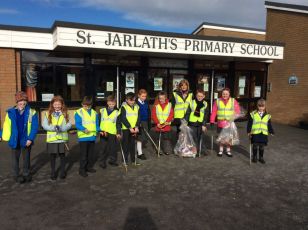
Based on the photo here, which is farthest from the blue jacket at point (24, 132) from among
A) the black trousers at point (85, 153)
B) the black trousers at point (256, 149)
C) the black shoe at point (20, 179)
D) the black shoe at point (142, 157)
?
the black trousers at point (256, 149)

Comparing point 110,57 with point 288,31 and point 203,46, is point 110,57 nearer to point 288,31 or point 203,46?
point 203,46

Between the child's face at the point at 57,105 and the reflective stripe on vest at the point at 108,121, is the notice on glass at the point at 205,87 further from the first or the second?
the child's face at the point at 57,105

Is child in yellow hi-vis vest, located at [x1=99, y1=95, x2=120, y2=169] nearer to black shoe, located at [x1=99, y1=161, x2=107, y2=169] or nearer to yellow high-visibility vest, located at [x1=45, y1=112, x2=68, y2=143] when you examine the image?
black shoe, located at [x1=99, y1=161, x2=107, y2=169]

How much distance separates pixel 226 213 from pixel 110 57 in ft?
24.1

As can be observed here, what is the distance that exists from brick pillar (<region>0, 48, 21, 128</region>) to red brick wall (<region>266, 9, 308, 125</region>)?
10577 millimetres

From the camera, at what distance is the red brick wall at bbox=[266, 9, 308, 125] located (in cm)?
1207

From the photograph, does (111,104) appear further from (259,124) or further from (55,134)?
(259,124)

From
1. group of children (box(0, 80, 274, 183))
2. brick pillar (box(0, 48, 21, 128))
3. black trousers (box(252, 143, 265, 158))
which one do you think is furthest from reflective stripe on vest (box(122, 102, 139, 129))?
brick pillar (box(0, 48, 21, 128))

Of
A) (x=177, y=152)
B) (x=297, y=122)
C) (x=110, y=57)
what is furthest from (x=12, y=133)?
(x=297, y=122)

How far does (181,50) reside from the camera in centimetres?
939

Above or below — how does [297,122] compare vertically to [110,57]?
below

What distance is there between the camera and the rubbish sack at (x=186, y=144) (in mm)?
6797

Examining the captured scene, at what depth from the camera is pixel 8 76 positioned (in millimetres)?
8727

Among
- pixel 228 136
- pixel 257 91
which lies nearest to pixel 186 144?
pixel 228 136
